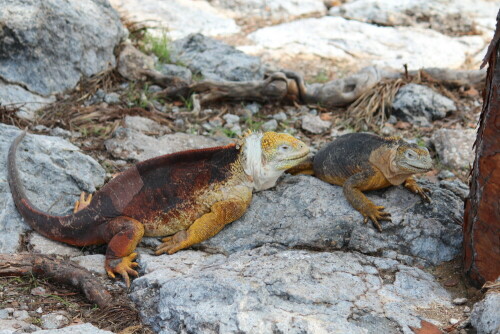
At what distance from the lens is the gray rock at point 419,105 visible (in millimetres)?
7449

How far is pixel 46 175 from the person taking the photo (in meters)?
5.12

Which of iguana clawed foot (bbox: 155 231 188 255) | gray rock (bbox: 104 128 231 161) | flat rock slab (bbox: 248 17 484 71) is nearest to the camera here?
iguana clawed foot (bbox: 155 231 188 255)

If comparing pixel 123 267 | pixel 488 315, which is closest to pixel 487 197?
pixel 488 315

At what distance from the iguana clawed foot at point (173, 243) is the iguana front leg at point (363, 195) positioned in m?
1.35

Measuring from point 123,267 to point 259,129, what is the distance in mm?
3170

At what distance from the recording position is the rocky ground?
12.0 ft

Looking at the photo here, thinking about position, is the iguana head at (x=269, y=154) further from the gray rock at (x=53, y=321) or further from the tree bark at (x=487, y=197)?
the gray rock at (x=53, y=321)

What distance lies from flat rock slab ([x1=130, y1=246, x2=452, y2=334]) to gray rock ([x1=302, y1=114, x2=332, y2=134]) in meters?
3.01

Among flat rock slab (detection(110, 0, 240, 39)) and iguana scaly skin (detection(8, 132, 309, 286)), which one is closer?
iguana scaly skin (detection(8, 132, 309, 286))


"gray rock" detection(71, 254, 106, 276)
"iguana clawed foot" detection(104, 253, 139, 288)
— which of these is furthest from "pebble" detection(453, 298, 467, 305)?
"gray rock" detection(71, 254, 106, 276)

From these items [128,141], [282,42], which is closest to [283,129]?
[128,141]

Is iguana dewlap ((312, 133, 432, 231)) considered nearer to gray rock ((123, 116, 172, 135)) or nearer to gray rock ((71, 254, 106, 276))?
gray rock ((71, 254, 106, 276))

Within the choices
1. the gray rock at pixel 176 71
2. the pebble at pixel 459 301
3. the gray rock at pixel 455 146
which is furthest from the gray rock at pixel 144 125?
the pebble at pixel 459 301

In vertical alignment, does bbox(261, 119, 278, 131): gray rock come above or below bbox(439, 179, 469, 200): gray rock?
below
